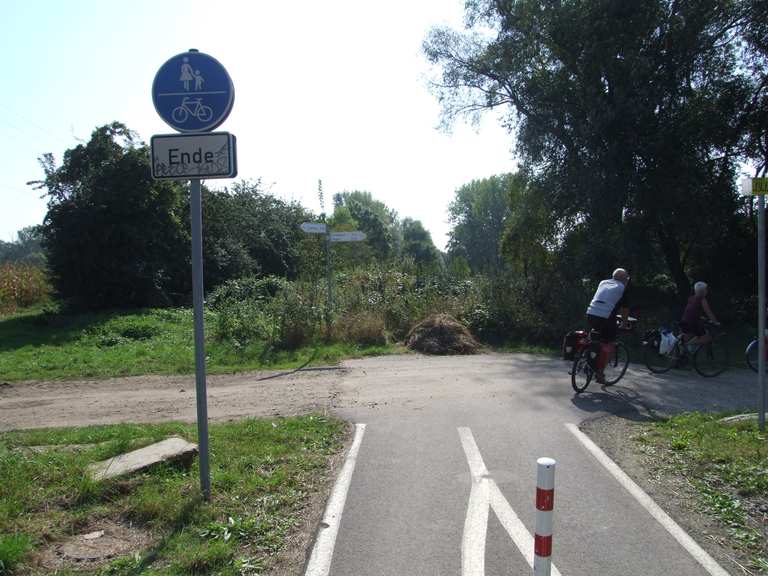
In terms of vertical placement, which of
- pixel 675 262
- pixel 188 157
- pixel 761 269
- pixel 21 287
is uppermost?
pixel 188 157

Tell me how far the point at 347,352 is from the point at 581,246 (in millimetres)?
7949

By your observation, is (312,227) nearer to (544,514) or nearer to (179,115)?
(179,115)

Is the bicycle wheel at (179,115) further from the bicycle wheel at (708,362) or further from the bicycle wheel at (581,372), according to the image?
the bicycle wheel at (708,362)

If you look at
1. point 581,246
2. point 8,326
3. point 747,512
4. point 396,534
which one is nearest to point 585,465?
point 747,512

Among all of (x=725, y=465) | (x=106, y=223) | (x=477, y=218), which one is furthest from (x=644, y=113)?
(x=477, y=218)

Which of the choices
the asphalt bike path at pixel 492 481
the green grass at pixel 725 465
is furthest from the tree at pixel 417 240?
the green grass at pixel 725 465

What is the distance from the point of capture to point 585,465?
5.98 meters

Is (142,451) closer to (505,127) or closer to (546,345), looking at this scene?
(546,345)

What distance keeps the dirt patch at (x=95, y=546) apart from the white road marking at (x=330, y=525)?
1.21 meters

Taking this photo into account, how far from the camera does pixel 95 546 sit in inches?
169

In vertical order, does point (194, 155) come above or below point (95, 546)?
above

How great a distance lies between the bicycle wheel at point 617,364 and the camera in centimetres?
983

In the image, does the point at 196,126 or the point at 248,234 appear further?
the point at 248,234

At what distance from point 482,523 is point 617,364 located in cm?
684
